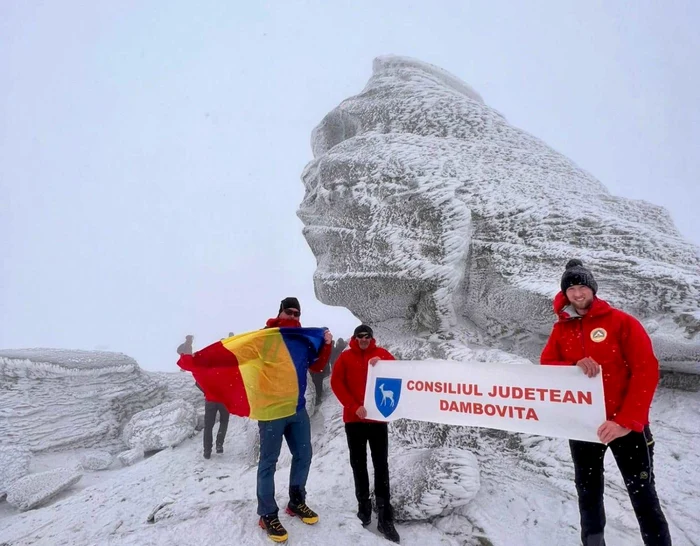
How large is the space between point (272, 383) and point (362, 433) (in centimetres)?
104

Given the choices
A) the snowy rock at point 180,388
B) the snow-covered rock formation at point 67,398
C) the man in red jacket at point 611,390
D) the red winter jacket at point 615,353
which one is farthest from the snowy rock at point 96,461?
the red winter jacket at point 615,353

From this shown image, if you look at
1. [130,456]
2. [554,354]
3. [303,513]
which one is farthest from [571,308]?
[130,456]

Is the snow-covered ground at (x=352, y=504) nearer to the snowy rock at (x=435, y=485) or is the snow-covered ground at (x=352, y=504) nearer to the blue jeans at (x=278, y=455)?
the snowy rock at (x=435, y=485)

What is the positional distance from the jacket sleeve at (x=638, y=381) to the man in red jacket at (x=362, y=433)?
2.04 m

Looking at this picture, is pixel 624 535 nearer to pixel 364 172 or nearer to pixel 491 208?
pixel 491 208

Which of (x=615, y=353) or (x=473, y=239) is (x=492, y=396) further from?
(x=473, y=239)

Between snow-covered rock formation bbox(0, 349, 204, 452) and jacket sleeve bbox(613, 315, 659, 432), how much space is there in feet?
34.6

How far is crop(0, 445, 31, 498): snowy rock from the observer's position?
7216 mm

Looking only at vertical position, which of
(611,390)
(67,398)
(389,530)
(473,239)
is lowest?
(67,398)

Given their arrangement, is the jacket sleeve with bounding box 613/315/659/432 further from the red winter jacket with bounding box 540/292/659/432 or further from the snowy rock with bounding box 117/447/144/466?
the snowy rock with bounding box 117/447/144/466

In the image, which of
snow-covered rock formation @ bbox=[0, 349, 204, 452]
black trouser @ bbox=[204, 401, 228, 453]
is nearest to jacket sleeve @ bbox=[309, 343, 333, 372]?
black trouser @ bbox=[204, 401, 228, 453]

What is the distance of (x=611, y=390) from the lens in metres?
2.88

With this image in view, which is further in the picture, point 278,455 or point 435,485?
point 435,485

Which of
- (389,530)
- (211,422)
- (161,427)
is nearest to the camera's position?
(389,530)
